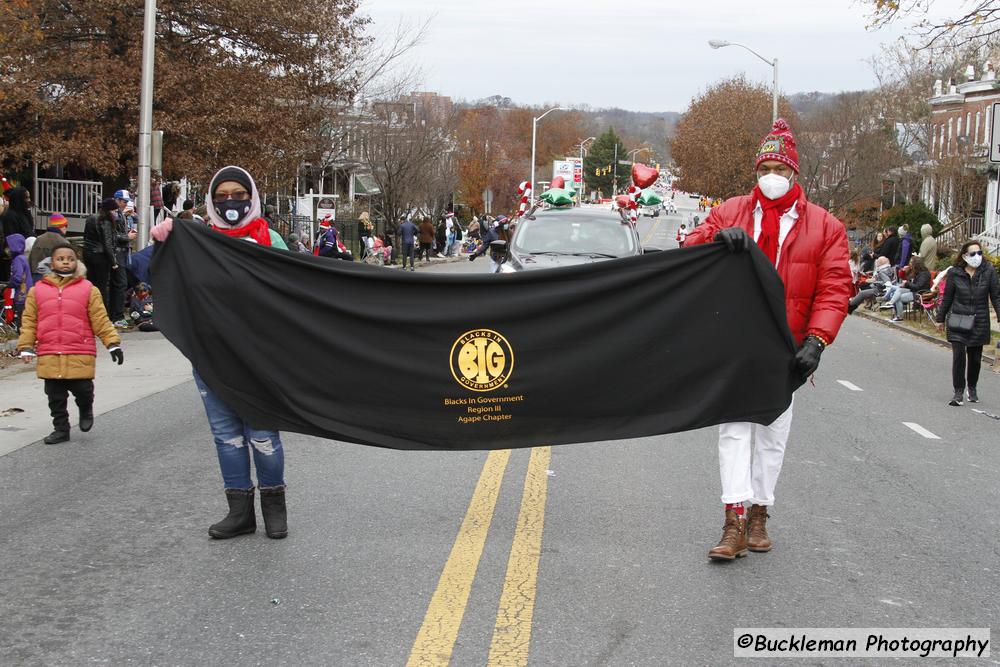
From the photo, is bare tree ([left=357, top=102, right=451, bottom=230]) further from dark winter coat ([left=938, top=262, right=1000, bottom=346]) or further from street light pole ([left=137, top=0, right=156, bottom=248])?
dark winter coat ([left=938, top=262, right=1000, bottom=346])

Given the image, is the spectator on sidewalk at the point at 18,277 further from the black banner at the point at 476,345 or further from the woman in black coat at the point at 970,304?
the woman in black coat at the point at 970,304

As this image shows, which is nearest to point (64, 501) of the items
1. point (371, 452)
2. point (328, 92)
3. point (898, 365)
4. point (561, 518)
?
point (371, 452)

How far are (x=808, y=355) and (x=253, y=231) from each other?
313 centimetres

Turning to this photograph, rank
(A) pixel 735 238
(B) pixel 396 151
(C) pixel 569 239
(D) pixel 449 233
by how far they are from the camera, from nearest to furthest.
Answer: (A) pixel 735 238, (C) pixel 569 239, (B) pixel 396 151, (D) pixel 449 233

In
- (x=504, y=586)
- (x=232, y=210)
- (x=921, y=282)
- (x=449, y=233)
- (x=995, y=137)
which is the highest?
(x=995, y=137)

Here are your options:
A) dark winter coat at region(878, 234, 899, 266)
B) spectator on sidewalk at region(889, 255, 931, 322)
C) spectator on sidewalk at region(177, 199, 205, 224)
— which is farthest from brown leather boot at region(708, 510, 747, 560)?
dark winter coat at region(878, 234, 899, 266)

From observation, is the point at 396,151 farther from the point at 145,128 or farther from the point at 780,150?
the point at 780,150

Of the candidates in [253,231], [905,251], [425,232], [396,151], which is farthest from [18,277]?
[425,232]

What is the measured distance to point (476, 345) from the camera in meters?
5.83

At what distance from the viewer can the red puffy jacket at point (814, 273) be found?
5.79 meters

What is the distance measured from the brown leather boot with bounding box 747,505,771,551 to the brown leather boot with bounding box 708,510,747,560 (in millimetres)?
158

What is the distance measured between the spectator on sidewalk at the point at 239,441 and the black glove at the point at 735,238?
2545 mm

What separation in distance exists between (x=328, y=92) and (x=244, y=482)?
24.1 meters

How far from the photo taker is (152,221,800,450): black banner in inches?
230
